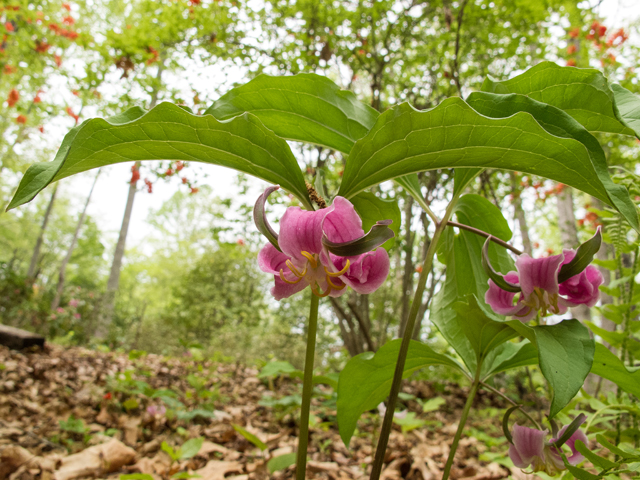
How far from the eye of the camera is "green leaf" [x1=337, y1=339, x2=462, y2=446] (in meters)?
0.96

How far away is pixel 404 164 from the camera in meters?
0.71

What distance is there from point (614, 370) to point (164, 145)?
104cm

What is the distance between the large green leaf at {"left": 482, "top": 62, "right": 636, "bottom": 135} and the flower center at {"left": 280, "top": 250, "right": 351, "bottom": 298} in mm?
515

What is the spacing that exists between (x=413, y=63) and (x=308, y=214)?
4.01 meters

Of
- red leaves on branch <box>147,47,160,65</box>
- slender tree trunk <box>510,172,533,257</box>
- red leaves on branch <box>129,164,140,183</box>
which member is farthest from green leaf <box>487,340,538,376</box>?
red leaves on branch <box>147,47,160,65</box>

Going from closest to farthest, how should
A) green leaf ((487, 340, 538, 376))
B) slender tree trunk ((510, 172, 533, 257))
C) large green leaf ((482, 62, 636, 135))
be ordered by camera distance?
large green leaf ((482, 62, 636, 135)) → green leaf ((487, 340, 538, 376)) → slender tree trunk ((510, 172, 533, 257))

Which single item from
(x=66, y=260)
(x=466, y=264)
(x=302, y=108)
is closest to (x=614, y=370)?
(x=466, y=264)

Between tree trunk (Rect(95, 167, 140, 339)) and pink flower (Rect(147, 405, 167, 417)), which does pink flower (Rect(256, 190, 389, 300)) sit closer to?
pink flower (Rect(147, 405, 167, 417))

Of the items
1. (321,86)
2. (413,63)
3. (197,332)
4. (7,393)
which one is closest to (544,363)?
(321,86)

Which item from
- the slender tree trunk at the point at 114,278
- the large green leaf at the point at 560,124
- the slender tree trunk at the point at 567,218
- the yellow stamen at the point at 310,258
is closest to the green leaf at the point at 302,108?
the large green leaf at the point at 560,124

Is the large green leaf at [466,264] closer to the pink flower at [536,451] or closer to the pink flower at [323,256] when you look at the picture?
the pink flower at [536,451]

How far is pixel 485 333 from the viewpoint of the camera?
0.87 m

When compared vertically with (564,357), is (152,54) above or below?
above

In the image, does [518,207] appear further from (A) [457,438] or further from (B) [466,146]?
(B) [466,146]
